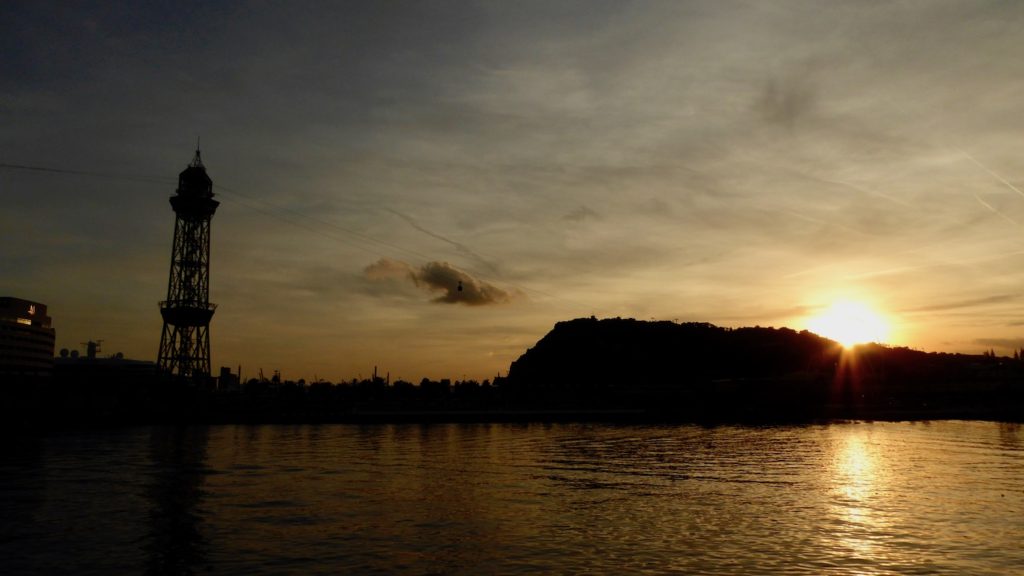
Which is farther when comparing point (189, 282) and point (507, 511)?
point (189, 282)

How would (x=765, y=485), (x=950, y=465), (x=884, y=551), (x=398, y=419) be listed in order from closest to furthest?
(x=884, y=551) → (x=765, y=485) → (x=950, y=465) → (x=398, y=419)

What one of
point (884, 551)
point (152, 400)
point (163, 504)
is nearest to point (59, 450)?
point (163, 504)

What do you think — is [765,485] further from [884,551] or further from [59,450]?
[59,450]

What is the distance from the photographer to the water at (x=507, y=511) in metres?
31.1

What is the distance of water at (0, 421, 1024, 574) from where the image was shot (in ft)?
102

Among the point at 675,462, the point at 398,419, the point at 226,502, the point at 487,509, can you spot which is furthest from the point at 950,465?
the point at 398,419

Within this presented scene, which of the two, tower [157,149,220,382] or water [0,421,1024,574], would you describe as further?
tower [157,149,220,382]

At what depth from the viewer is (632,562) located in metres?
30.7

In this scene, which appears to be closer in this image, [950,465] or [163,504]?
[163,504]

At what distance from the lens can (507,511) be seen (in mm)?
43688

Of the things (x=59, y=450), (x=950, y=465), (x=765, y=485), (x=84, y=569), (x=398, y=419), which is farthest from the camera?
(x=398, y=419)

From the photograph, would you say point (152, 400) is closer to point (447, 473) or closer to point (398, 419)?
point (398, 419)

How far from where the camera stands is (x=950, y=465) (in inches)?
2803

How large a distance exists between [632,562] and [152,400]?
143395 mm
